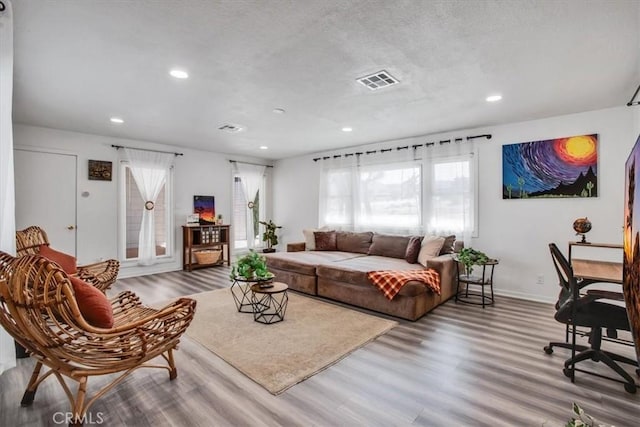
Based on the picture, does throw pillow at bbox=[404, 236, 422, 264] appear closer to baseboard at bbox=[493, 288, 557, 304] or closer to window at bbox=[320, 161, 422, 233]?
window at bbox=[320, 161, 422, 233]

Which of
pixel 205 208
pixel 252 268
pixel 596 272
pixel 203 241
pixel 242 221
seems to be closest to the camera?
pixel 596 272

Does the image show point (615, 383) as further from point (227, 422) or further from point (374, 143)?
point (374, 143)

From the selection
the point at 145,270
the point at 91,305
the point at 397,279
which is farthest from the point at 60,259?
the point at 397,279

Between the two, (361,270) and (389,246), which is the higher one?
(389,246)

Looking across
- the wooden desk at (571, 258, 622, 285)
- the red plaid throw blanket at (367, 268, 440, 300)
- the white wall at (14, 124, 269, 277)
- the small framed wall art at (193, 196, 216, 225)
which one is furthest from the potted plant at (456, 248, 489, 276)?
the white wall at (14, 124, 269, 277)

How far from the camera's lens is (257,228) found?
7.50 m

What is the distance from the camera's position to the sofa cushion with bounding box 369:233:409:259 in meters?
4.77

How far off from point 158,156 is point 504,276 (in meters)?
6.31

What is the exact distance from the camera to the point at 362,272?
12.2ft

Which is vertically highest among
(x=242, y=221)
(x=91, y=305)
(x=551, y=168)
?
(x=551, y=168)

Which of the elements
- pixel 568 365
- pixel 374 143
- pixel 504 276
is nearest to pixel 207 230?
pixel 374 143

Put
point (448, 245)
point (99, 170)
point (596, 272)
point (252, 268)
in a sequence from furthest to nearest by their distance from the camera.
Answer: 1. point (99, 170)
2. point (448, 245)
3. point (252, 268)
4. point (596, 272)

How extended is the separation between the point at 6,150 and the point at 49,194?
336 cm

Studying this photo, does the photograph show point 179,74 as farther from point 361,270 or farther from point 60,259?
point 361,270
